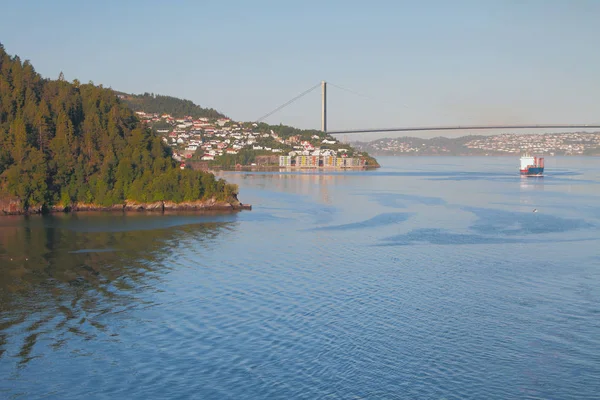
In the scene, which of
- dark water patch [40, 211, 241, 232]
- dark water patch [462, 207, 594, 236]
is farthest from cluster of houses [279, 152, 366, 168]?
dark water patch [462, 207, 594, 236]

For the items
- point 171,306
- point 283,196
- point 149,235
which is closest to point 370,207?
point 283,196

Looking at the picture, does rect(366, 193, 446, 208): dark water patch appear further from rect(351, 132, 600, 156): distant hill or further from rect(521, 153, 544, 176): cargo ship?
rect(351, 132, 600, 156): distant hill

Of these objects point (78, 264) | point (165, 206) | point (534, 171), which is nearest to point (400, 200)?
point (165, 206)

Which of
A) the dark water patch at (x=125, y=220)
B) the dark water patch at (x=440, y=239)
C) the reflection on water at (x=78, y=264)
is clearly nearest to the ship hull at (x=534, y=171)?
the dark water patch at (x=125, y=220)

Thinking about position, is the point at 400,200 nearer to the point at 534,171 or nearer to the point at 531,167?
the point at 534,171

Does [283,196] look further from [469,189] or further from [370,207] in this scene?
[469,189]
